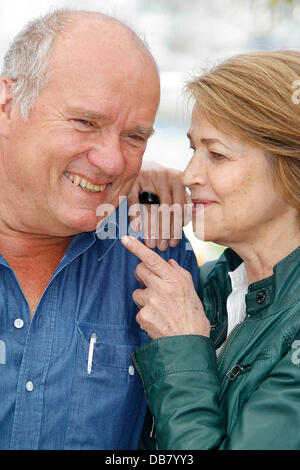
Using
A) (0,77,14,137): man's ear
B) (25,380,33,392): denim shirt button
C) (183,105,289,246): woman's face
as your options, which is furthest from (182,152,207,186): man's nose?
(25,380,33,392): denim shirt button

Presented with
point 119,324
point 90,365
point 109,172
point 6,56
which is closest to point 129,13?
point 6,56

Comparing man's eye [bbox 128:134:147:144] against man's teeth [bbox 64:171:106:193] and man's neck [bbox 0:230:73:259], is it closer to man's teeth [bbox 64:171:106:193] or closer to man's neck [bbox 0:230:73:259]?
man's teeth [bbox 64:171:106:193]

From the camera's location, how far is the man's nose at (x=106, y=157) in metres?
1.73

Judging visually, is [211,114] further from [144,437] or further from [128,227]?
[144,437]

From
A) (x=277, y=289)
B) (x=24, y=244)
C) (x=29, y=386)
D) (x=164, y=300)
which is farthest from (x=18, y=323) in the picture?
(x=277, y=289)

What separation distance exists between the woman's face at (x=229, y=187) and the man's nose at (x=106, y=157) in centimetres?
27

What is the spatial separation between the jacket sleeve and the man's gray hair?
2.83 feet

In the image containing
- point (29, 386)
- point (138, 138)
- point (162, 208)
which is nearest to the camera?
point (29, 386)

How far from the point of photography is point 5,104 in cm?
183

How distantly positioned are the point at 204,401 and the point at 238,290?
0.51 meters

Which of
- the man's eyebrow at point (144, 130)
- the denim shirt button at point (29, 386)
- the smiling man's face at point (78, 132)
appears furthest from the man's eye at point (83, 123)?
the denim shirt button at point (29, 386)

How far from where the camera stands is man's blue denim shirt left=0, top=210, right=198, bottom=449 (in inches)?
64.7

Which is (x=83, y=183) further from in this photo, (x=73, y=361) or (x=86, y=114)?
(x=73, y=361)

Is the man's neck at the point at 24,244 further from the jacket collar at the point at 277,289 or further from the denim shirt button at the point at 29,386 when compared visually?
the jacket collar at the point at 277,289
